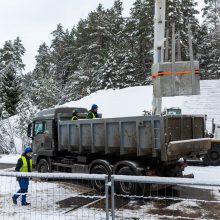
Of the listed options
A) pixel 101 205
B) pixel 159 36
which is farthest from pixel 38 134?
pixel 159 36

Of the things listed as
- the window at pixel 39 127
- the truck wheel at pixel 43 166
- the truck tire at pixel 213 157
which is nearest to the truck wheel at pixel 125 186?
the truck wheel at pixel 43 166

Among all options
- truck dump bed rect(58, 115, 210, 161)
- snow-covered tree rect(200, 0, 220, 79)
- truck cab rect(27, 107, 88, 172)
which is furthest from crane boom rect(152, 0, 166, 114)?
snow-covered tree rect(200, 0, 220, 79)

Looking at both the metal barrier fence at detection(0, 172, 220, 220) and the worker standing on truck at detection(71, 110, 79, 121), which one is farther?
the worker standing on truck at detection(71, 110, 79, 121)

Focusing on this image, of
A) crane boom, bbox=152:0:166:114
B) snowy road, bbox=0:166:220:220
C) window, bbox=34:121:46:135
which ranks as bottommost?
snowy road, bbox=0:166:220:220

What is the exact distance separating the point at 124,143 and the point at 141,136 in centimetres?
67

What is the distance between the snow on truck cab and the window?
1.10 ft

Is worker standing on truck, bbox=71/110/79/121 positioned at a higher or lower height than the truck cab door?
higher

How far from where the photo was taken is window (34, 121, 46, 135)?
517 inches

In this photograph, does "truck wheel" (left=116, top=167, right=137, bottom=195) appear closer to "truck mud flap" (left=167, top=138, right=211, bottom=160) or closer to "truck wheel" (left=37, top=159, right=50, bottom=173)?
"truck mud flap" (left=167, top=138, right=211, bottom=160)

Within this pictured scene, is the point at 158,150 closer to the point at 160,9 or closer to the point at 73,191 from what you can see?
the point at 73,191

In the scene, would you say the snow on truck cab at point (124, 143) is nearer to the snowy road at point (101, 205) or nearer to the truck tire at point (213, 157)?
the snowy road at point (101, 205)

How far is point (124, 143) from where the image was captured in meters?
9.87

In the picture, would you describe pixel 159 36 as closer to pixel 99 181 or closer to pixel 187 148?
pixel 187 148

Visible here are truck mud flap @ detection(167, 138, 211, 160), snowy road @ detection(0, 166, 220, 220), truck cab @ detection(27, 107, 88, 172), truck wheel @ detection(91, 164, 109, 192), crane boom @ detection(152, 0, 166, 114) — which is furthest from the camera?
truck cab @ detection(27, 107, 88, 172)
